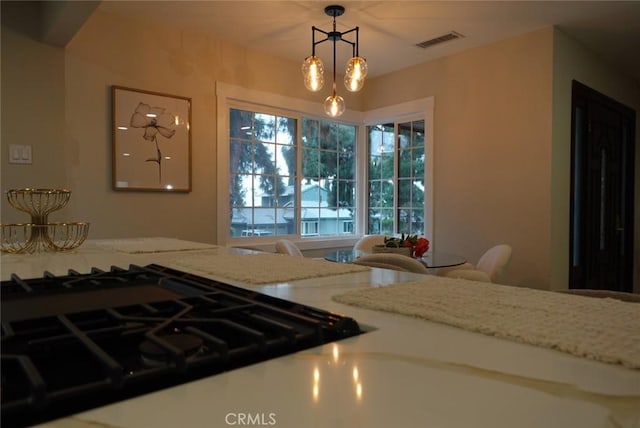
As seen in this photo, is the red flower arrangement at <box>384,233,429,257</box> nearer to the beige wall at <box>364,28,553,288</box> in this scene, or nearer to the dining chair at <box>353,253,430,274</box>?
the dining chair at <box>353,253,430,274</box>

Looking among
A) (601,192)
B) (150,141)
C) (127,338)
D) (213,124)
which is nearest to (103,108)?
(150,141)

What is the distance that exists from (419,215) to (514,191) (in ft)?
3.41

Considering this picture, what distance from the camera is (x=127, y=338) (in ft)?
1.63

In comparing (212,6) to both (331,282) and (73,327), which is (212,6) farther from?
(73,327)

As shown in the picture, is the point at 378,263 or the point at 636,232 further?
the point at 636,232

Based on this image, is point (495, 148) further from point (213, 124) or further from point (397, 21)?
point (213, 124)

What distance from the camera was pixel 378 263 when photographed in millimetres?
2082

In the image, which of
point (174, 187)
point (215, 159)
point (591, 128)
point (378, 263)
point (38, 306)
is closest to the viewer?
point (38, 306)

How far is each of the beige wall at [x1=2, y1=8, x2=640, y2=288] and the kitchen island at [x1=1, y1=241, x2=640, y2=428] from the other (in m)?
2.77

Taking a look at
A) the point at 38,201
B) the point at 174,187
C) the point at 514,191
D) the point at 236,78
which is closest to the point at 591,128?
the point at 514,191

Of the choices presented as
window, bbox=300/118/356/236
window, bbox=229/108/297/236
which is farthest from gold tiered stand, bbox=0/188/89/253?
window, bbox=300/118/356/236

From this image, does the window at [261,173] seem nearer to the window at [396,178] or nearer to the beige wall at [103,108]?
the beige wall at [103,108]

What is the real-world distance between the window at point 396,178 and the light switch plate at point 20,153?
10.4 ft

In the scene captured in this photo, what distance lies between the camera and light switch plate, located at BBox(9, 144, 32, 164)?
8.29ft
